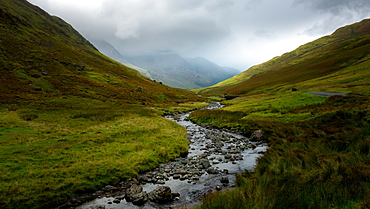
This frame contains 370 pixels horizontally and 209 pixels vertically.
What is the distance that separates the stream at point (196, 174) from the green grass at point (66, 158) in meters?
1.60

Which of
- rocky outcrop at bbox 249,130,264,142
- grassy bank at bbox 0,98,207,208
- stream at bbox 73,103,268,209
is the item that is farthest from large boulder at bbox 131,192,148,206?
rocky outcrop at bbox 249,130,264,142

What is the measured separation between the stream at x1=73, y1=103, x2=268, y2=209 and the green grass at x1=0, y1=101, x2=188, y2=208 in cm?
160

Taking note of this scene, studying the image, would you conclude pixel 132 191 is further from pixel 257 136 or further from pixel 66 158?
pixel 257 136

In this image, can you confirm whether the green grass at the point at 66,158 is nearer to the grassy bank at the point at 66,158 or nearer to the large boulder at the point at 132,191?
the grassy bank at the point at 66,158

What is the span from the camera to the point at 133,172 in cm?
1489

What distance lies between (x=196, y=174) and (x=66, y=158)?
40.9 ft

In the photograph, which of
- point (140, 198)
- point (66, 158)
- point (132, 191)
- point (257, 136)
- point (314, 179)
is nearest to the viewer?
point (314, 179)

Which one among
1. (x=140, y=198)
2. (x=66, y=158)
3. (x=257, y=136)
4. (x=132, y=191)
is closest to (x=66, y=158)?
(x=66, y=158)

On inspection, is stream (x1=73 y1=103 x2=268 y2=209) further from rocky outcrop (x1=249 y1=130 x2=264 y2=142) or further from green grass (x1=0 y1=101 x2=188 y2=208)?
green grass (x1=0 y1=101 x2=188 y2=208)

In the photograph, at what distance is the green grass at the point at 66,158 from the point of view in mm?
10993

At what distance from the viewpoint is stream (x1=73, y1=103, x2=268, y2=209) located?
36.2 feet

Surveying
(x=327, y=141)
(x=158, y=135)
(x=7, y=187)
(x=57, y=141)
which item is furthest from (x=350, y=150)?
(x=57, y=141)

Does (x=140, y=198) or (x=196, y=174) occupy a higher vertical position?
(x=140, y=198)

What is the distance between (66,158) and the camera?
16.0m
